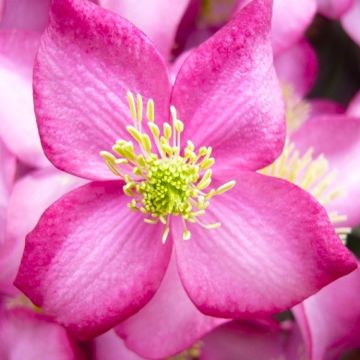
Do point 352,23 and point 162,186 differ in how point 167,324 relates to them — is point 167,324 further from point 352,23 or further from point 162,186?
point 352,23

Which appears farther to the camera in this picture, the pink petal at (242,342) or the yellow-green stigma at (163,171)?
the pink petal at (242,342)

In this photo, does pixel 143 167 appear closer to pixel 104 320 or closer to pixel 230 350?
pixel 104 320

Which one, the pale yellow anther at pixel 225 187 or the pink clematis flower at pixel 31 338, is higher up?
the pale yellow anther at pixel 225 187

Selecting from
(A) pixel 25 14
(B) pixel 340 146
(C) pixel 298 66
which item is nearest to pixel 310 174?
(B) pixel 340 146

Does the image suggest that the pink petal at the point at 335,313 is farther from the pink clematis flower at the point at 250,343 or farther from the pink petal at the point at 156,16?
the pink petal at the point at 156,16

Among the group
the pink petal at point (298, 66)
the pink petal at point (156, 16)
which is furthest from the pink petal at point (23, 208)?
the pink petal at point (298, 66)

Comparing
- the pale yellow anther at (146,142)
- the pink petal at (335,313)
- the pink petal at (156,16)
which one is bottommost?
the pink petal at (335,313)

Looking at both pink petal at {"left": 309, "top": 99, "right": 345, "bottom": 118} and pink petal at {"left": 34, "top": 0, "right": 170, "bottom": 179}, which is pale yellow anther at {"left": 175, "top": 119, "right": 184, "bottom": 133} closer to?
pink petal at {"left": 34, "top": 0, "right": 170, "bottom": 179}
